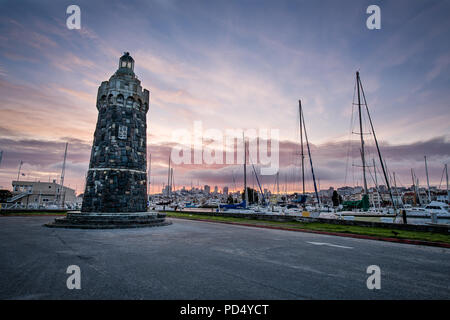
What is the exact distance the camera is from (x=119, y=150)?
1833cm

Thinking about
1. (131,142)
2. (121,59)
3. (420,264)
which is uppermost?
(121,59)

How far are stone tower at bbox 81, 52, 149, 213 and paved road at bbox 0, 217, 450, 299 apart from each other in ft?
29.5

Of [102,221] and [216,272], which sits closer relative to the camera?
[216,272]

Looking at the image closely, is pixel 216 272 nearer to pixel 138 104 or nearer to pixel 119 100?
pixel 119 100

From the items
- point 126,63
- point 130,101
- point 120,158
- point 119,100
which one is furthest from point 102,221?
point 126,63

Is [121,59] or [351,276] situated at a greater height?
[121,59]

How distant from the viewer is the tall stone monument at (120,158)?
1736cm

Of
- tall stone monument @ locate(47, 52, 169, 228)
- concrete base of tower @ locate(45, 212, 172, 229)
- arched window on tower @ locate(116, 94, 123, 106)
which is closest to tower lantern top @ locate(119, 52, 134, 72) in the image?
tall stone monument @ locate(47, 52, 169, 228)

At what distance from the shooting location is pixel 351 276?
5.35 m

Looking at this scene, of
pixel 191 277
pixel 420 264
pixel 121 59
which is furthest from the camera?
pixel 121 59

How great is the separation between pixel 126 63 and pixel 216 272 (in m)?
20.8
